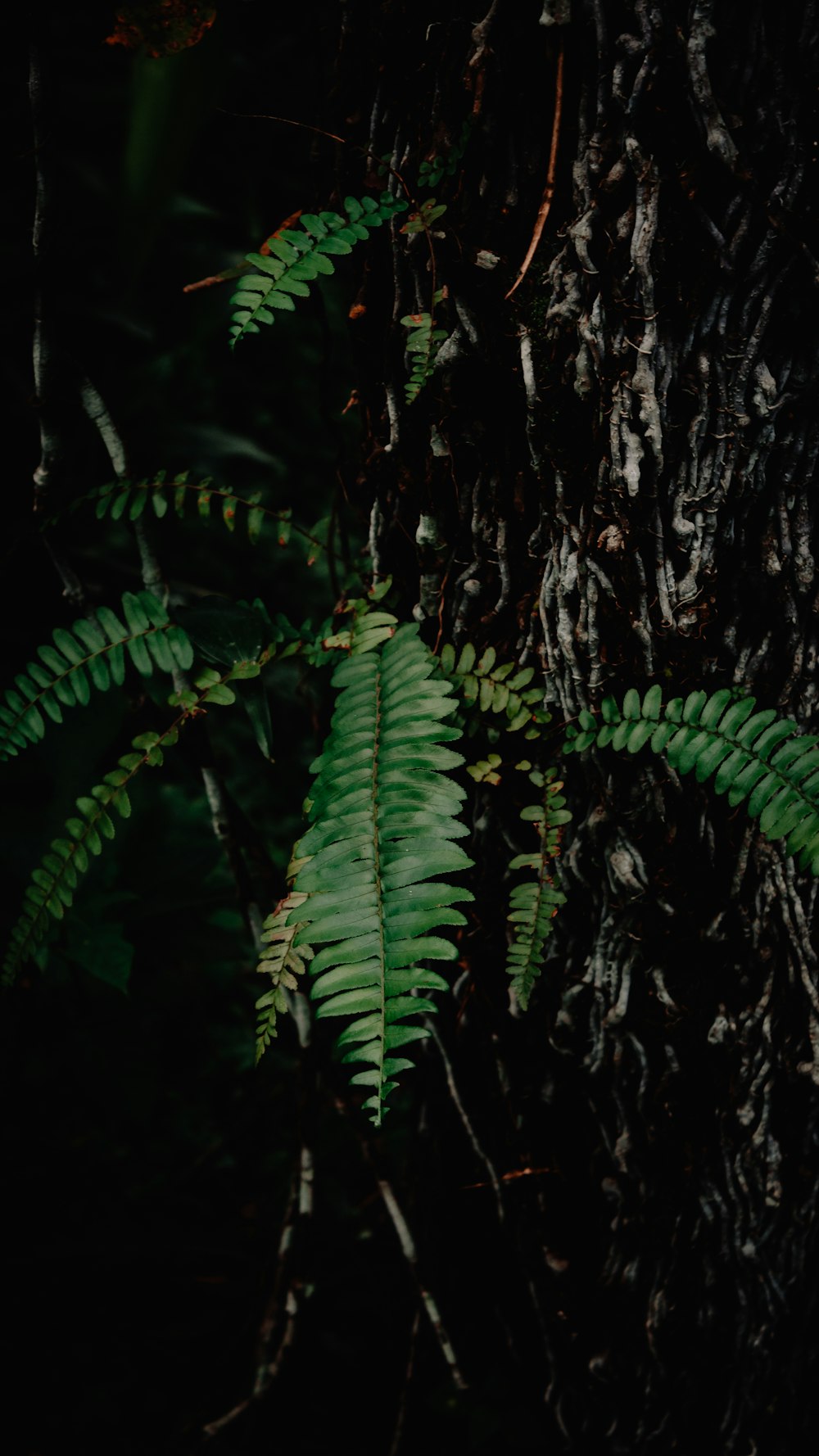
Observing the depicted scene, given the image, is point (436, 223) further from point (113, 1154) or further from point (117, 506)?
point (113, 1154)

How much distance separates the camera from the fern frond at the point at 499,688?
3.66 ft

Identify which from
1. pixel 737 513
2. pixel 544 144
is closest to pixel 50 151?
pixel 544 144

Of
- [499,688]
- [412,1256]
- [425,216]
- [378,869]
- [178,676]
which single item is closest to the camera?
[378,869]

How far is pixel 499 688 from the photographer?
43.9 inches

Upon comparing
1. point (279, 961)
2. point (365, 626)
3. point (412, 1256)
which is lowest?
point (412, 1256)

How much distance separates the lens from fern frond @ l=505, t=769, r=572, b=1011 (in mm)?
1088

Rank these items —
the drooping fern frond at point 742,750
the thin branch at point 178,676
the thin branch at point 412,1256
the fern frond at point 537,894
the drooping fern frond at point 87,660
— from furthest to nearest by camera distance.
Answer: the thin branch at point 412,1256 < the thin branch at point 178,676 < the drooping fern frond at point 87,660 < the fern frond at point 537,894 < the drooping fern frond at point 742,750

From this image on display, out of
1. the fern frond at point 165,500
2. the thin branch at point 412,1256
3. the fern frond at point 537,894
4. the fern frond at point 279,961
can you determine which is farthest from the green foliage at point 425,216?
the thin branch at point 412,1256

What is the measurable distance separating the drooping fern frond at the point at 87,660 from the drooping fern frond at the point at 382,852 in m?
0.29

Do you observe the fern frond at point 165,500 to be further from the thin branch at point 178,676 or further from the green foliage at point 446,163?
the green foliage at point 446,163

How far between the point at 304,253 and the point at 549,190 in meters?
0.29

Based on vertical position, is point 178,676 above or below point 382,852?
above

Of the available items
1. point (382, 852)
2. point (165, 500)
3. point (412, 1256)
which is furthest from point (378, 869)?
point (412, 1256)

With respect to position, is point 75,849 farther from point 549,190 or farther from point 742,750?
point 549,190
